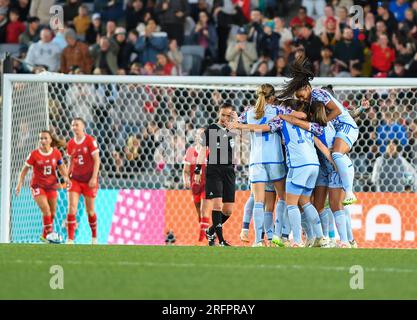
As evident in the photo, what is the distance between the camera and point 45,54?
2089 centimetres

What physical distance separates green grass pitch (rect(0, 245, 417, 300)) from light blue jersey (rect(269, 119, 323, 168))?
3.81ft

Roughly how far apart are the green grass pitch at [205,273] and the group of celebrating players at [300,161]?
3.38 ft

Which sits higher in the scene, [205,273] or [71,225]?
[71,225]

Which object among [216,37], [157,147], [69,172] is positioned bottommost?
[69,172]

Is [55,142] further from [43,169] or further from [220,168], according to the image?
[220,168]

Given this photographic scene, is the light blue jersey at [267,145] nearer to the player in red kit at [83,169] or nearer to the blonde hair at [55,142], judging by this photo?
the player in red kit at [83,169]

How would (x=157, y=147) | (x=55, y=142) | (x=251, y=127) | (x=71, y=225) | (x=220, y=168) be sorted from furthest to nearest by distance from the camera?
1. (x=157, y=147)
2. (x=55, y=142)
3. (x=71, y=225)
4. (x=220, y=168)
5. (x=251, y=127)

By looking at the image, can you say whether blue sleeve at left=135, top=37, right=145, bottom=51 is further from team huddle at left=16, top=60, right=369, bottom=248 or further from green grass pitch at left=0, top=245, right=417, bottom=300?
green grass pitch at left=0, top=245, right=417, bottom=300

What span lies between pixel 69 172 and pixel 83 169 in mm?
213

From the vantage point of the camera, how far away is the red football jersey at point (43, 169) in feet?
53.2

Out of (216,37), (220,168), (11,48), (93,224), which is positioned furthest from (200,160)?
(11,48)

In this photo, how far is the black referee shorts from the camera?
49.1 feet

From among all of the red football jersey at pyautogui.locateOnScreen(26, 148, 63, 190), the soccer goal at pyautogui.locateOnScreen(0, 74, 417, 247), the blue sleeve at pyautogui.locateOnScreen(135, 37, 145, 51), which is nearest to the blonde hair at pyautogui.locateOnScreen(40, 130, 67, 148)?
the red football jersey at pyautogui.locateOnScreen(26, 148, 63, 190)
